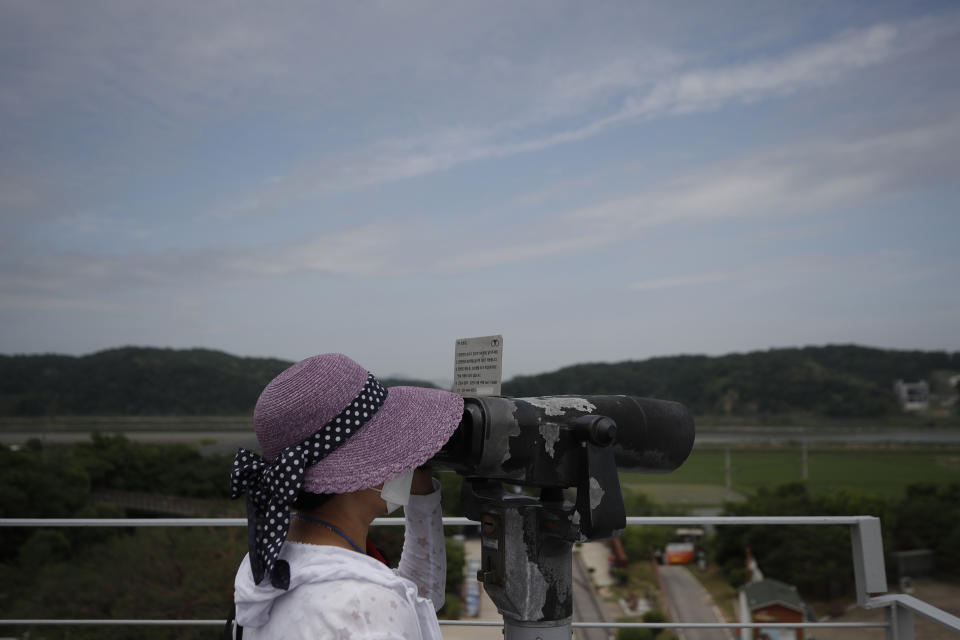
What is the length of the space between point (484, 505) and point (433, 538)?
117mm

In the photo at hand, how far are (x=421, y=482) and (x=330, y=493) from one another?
26 cm

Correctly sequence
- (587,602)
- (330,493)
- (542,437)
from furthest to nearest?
(587,602), (542,437), (330,493)

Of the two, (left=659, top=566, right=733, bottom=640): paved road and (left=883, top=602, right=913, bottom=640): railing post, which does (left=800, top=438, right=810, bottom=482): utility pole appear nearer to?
(left=659, top=566, right=733, bottom=640): paved road

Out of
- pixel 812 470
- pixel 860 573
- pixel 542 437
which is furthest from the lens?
pixel 812 470

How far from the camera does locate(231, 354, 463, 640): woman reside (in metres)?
0.93

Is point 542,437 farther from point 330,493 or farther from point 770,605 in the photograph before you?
point 770,605

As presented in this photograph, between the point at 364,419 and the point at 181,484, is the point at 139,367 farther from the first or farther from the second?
the point at 364,419

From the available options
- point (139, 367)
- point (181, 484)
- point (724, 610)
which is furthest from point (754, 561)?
point (139, 367)

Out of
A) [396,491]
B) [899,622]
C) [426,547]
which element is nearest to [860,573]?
[899,622]

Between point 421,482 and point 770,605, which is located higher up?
point 421,482

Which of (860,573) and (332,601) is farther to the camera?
(860,573)

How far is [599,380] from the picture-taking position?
2105cm

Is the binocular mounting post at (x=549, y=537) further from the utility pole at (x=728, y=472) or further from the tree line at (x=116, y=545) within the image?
the utility pole at (x=728, y=472)

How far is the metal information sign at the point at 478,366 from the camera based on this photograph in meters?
1.33
